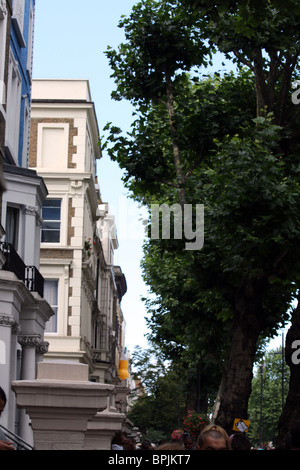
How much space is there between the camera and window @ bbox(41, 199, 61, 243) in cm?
4212

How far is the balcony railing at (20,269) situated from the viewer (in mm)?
21406

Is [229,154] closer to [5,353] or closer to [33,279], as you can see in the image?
[5,353]

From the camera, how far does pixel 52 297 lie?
137ft

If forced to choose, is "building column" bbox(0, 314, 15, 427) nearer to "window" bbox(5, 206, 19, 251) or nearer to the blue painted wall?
"window" bbox(5, 206, 19, 251)

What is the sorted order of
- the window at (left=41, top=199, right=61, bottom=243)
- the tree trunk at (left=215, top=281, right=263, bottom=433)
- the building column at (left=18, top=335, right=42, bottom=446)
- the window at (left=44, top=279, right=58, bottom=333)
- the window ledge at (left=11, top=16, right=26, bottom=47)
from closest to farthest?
the tree trunk at (left=215, top=281, right=263, bottom=433) < the building column at (left=18, top=335, right=42, bottom=446) < the window ledge at (left=11, top=16, right=26, bottom=47) < the window at (left=44, top=279, right=58, bottom=333) < the window at (left=41, top=199, right=61, bottom=243)

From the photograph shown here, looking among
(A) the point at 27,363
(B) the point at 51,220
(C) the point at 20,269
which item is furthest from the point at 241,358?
(B) the point at 51,220

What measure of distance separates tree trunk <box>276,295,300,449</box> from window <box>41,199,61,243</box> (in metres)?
22.9

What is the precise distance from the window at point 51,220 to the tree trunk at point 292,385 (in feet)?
75.2

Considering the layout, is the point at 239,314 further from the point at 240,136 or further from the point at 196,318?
the point at 196,318

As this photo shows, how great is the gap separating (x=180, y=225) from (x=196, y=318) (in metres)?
17.2

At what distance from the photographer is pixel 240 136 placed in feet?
69.7

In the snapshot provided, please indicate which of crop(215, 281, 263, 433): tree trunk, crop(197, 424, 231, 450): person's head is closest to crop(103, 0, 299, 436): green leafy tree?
crop(215, 281, 263, 433): tree trunk

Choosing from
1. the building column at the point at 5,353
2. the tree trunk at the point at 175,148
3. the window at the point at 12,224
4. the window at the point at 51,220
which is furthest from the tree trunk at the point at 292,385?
the window at the point at 51,220

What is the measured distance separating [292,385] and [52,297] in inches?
912
